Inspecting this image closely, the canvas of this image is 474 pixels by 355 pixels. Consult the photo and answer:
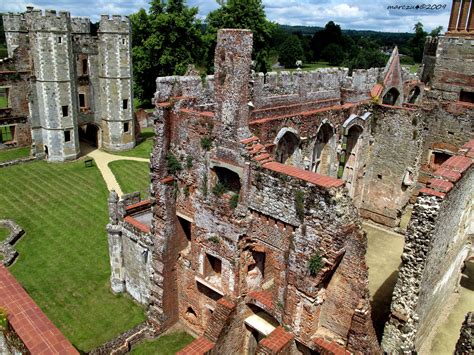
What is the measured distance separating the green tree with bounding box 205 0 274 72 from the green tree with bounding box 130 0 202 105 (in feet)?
7.73

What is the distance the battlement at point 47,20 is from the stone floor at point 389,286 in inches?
1091

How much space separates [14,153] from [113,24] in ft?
47.2

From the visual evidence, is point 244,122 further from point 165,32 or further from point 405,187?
point 165,32

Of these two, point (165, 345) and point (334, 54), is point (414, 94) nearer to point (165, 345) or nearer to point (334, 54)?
point (165, 345)

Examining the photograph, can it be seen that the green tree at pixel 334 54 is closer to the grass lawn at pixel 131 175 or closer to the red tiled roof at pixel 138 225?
the grass lawn at pixel 131 175

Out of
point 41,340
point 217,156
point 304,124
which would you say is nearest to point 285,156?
point 304,124

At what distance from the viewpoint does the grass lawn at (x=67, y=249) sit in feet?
55.2

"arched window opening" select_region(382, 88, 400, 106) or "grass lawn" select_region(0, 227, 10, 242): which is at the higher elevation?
"arched window opening" select_region(382, 88, 400, 106)

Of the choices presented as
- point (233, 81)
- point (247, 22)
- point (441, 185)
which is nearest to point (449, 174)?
point (441, 185)

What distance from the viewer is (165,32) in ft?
150

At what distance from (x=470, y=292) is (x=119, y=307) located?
15631mm

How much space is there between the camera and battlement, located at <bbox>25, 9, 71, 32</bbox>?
31.4 m

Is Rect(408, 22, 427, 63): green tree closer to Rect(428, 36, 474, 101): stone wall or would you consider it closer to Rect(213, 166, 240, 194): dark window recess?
Rect(428, 36, 474, 101): stone wall

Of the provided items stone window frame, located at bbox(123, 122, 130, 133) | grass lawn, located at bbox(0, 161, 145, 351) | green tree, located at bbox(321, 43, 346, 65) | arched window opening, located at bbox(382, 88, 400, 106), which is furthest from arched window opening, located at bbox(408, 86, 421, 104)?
green tree, located at bbox(321, 43, 346, 65)
